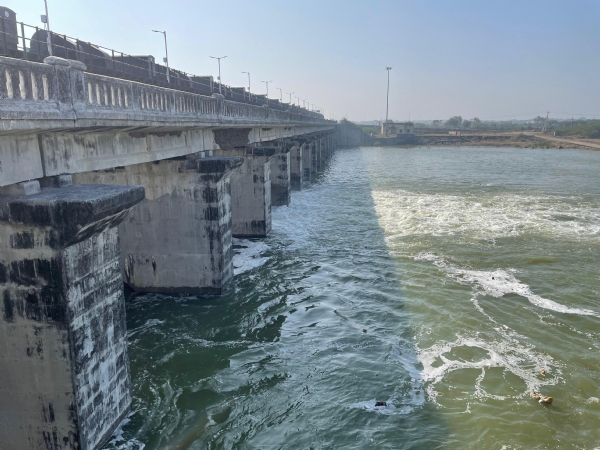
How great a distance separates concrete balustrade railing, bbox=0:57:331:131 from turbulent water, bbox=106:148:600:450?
21.8 ft

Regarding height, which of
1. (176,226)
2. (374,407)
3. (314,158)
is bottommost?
(374,407)

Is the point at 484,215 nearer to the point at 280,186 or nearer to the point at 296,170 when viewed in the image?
the point at 280,186

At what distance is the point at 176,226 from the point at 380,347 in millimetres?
8736

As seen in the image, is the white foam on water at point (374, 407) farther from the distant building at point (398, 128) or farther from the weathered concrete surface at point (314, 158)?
the distant building at point (398, 128)

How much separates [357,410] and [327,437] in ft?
3.93

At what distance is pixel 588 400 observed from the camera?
37.2 ft

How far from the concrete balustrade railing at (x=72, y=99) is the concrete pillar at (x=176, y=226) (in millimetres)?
3706

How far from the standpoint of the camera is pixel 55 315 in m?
8.41

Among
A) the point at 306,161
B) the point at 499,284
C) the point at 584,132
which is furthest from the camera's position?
the point at 584,132

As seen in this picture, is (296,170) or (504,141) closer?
(296,170)

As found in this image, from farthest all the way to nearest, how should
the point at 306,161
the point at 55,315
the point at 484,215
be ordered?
the point at 306,161 < the point at 484,215 < the point at 55,315

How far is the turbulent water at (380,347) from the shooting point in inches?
413

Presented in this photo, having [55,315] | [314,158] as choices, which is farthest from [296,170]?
[55,315]

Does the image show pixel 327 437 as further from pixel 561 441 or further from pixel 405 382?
pixel 561 441
